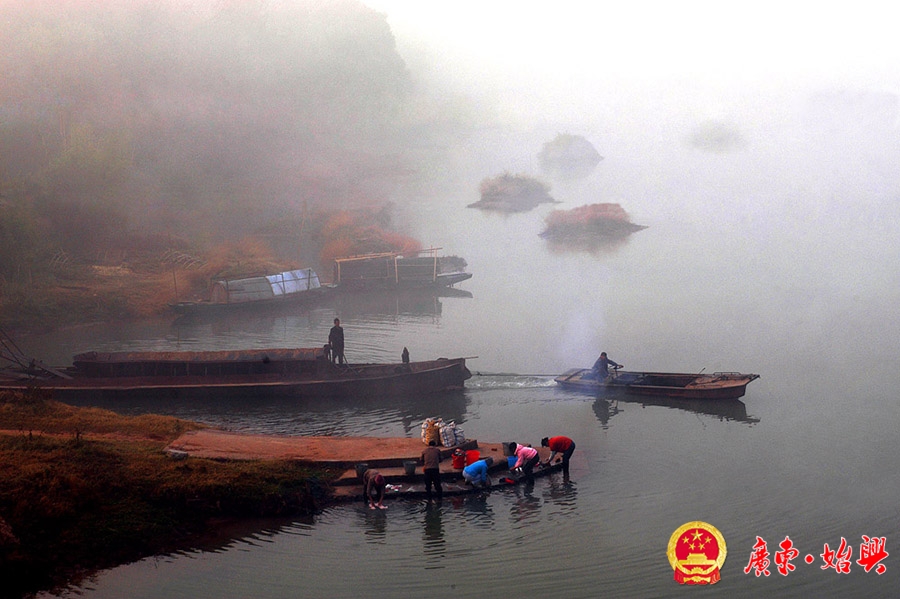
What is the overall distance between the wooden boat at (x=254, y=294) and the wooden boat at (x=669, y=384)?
845 inches

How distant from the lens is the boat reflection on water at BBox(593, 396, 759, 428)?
22094mm

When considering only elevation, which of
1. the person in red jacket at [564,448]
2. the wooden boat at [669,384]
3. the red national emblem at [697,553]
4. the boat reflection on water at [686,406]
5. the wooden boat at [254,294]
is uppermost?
the wooden boat at [254,294]

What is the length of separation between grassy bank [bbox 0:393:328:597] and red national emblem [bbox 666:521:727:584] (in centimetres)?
666

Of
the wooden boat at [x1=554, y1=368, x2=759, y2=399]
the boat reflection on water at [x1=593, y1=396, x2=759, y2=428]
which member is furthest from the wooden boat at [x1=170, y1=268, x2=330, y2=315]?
the boat reflection on water at [x1=593, y1=396, x2=759, y2=428]

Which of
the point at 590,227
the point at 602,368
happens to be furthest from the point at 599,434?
the point at 590,227

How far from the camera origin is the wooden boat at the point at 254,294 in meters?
38.9

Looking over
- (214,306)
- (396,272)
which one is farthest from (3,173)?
(396,272)

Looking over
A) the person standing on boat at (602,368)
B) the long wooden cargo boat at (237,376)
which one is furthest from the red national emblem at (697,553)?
the long wooden cargo boat at (237,376)

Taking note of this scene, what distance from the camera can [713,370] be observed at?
2847 cm

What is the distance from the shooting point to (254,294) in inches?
1623

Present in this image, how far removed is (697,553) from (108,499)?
10.7m

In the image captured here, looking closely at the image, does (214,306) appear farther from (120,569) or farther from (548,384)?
(120,569)

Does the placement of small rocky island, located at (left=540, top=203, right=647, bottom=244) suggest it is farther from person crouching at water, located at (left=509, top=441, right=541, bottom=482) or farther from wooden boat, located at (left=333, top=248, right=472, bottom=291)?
person crouching at water, located at (left=509, top=441, right=541, bottom=482)

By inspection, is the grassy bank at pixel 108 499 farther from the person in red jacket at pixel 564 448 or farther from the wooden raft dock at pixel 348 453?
the person in red jacket at pixel 564 448
